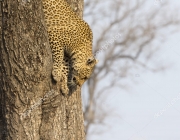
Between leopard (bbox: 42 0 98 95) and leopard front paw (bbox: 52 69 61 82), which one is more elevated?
leopard (bbox: 42 0 98 95)

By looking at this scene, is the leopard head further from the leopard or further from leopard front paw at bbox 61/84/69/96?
leopard front paw at bbox 61/84/69/96

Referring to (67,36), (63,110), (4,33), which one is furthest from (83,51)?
(4,33)

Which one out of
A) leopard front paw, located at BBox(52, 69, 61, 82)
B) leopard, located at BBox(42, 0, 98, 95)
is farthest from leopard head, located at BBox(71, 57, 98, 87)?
leopard front paw, located at BBox(52, 69, 61, 82)

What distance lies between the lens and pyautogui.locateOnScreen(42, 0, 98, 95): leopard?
15.0 ft

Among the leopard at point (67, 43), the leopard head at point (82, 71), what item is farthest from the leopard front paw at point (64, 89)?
the leopard head at point (82, 71)

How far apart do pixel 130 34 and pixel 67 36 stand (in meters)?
12.8

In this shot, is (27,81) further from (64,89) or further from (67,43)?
(67,43)

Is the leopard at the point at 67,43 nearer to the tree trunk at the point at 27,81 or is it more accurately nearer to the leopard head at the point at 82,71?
the leopard head at the point at 82,71

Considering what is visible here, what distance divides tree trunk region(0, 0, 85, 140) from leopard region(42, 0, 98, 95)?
18 cm

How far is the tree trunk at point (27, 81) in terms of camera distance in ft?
13.4

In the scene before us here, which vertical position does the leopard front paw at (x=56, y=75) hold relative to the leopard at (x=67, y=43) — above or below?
below

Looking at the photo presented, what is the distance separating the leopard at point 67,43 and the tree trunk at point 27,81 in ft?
0.58

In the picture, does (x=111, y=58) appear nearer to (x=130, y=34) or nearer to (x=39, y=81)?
(x=130, y=34)

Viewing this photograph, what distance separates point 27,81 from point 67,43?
618 mm
